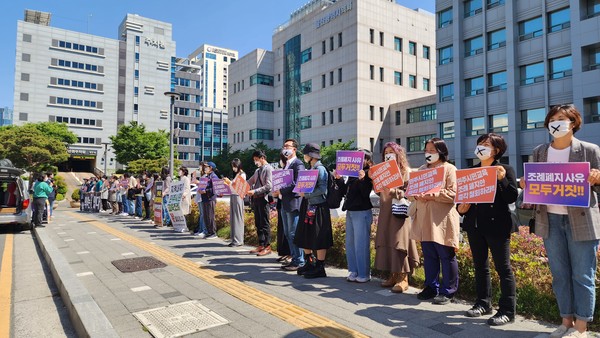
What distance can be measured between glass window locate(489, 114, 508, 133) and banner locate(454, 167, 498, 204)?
31.9m

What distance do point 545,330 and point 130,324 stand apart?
4257mm

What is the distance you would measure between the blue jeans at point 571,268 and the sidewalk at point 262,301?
17.1 inches

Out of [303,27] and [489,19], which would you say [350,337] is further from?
[303,27]

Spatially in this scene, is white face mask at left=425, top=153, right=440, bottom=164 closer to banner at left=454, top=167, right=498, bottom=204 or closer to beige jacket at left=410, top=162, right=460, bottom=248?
beige jacket at left=410, top=162, right=460, bottom=248

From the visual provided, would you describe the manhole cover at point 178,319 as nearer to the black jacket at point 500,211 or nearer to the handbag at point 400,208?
the handbag at point 400,208

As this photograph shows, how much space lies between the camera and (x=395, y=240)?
5.43m

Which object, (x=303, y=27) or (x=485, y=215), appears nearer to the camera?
(x=485, y=215)

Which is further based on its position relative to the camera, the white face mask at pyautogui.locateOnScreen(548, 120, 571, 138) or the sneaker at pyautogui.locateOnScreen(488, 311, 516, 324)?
the sneaker at pyautogui.locateOnScreen(488, 311, 516, 324)

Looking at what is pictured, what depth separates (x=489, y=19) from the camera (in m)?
33.5

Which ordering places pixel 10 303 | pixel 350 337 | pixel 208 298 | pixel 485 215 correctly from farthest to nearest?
pixel 10 303
pixel 208 298
pixel 485 215
pixel 350 337

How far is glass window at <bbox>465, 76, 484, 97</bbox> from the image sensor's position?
3436cm

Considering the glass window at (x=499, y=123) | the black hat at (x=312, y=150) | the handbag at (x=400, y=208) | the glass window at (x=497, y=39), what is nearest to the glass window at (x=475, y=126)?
the glass window at (x=499, y=123)

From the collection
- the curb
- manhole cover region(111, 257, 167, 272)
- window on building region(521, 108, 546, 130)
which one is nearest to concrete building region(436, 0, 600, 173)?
window on building region(521, 108, 546, 130)

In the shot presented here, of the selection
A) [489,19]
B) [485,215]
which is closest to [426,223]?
[485,215]
